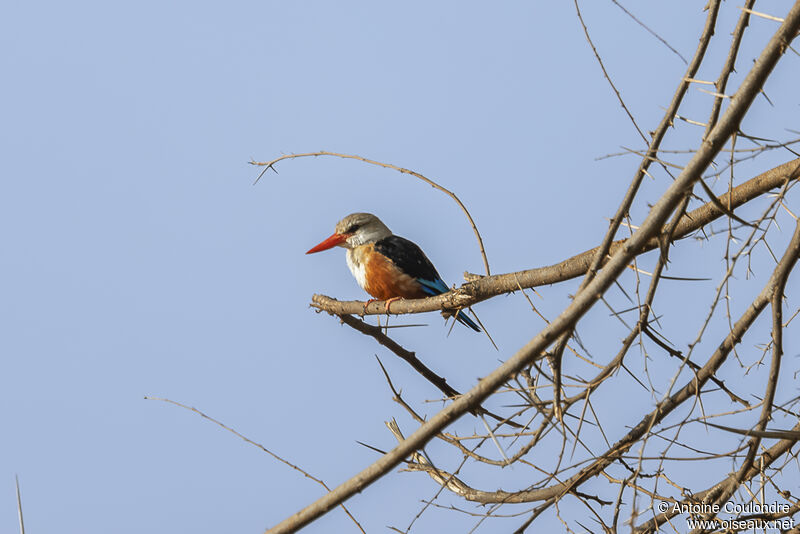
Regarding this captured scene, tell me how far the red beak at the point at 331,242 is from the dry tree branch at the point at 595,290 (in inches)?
137

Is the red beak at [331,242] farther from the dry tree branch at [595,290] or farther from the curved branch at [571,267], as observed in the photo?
the dry tree branch at [595,290]

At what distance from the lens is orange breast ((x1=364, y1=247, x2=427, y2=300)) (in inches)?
188

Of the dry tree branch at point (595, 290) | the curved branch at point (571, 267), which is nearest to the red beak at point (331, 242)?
the curved branch at point (571, 267)

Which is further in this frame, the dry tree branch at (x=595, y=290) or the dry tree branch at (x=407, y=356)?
the dry tree branch at (x=407, y=356)

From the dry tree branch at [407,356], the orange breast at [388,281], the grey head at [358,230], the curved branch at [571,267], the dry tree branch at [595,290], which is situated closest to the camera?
the dry tree branch at [595,290]

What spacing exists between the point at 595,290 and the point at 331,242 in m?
3.70

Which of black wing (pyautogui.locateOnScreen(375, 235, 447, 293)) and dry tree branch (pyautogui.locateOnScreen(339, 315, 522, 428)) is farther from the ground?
black wing (pyautogui.locateOnScreen(375, 235, 447, 293))

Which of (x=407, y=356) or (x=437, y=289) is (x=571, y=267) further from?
(x=437, y=289)

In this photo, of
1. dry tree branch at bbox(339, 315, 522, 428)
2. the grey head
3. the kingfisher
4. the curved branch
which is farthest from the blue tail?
dry tree branch at bbox(339, 315, 522, 428)

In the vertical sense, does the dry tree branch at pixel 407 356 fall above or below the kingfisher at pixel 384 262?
below

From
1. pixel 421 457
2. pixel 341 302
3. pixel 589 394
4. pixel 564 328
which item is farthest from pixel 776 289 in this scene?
pixel 341 302

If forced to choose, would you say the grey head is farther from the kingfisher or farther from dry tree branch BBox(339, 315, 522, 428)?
dry tree branch BBox(339, 315, 522, 428)

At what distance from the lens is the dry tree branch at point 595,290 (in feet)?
5.77

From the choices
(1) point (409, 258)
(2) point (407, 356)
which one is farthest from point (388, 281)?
(2) point (407, 356)
